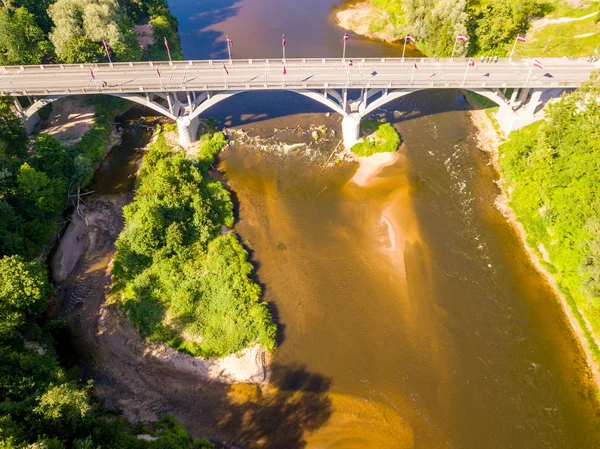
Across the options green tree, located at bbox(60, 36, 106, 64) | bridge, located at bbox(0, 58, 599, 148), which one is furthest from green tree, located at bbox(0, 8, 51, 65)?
green tree, located at bbox(60, 36, 106, 64)

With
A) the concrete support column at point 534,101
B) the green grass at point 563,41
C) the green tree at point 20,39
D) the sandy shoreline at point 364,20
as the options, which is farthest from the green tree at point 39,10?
the green grass at point 563,41

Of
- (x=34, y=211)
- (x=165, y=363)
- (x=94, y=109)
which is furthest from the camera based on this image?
(x=94, y=109)

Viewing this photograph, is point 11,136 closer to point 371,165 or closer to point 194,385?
point 194,385

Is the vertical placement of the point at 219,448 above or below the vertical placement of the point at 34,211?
below

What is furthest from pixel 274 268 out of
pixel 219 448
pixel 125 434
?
pixel 125 434

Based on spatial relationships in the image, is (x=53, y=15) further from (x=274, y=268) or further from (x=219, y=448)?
(x=219, y=448)

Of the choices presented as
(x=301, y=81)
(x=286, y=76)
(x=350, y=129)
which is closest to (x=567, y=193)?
(x=350, y=129)

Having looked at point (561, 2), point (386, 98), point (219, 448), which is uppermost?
point (561, 2)
